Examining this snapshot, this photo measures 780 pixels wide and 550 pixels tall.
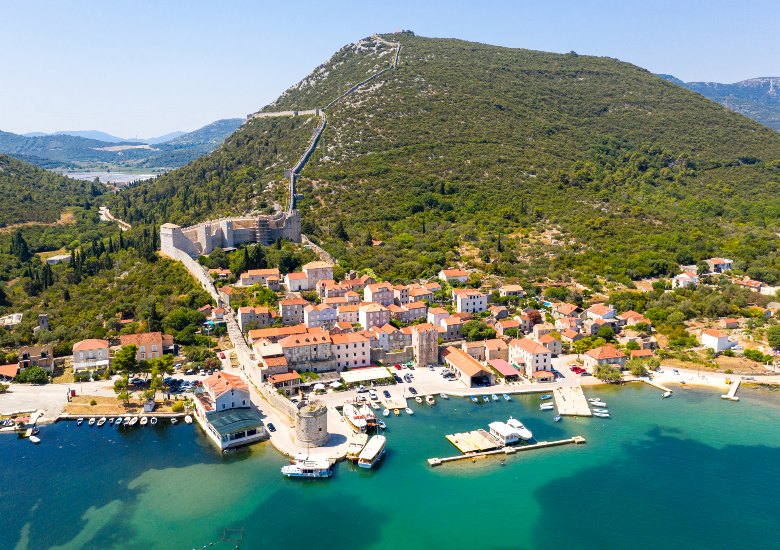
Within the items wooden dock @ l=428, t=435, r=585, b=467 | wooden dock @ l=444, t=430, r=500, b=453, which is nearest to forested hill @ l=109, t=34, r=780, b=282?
wooden dock @ l=444, t=430, r=500, b=453

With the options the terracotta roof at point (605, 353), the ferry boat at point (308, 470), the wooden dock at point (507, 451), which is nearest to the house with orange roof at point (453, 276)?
the terracotta roof at point (605, 353)

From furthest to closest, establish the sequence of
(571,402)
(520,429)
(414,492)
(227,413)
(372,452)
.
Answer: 1. (571,402)
2. (227,413)
3. (520,429)
4. (372,452)
5. (414,492)

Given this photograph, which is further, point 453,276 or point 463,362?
point 453,276

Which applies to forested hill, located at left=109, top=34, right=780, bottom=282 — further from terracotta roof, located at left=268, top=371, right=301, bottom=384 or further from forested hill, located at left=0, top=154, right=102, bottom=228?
terracotta roof, located at left=268, top=371, right=301, bottom=384

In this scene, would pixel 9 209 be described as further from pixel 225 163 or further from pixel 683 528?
pixel 683 528

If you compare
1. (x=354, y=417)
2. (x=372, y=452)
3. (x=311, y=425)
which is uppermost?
(x=311, y=425)

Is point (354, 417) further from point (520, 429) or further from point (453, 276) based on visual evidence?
point (453, 276)

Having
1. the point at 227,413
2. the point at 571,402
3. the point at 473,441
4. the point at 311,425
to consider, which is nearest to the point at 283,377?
the point at 227,413

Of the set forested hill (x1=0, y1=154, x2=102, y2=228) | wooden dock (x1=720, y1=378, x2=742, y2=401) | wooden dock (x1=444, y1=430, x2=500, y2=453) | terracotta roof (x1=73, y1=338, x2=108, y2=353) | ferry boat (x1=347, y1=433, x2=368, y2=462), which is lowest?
wooden dock (x1=720, y1=378, x2=742, y2=401)
